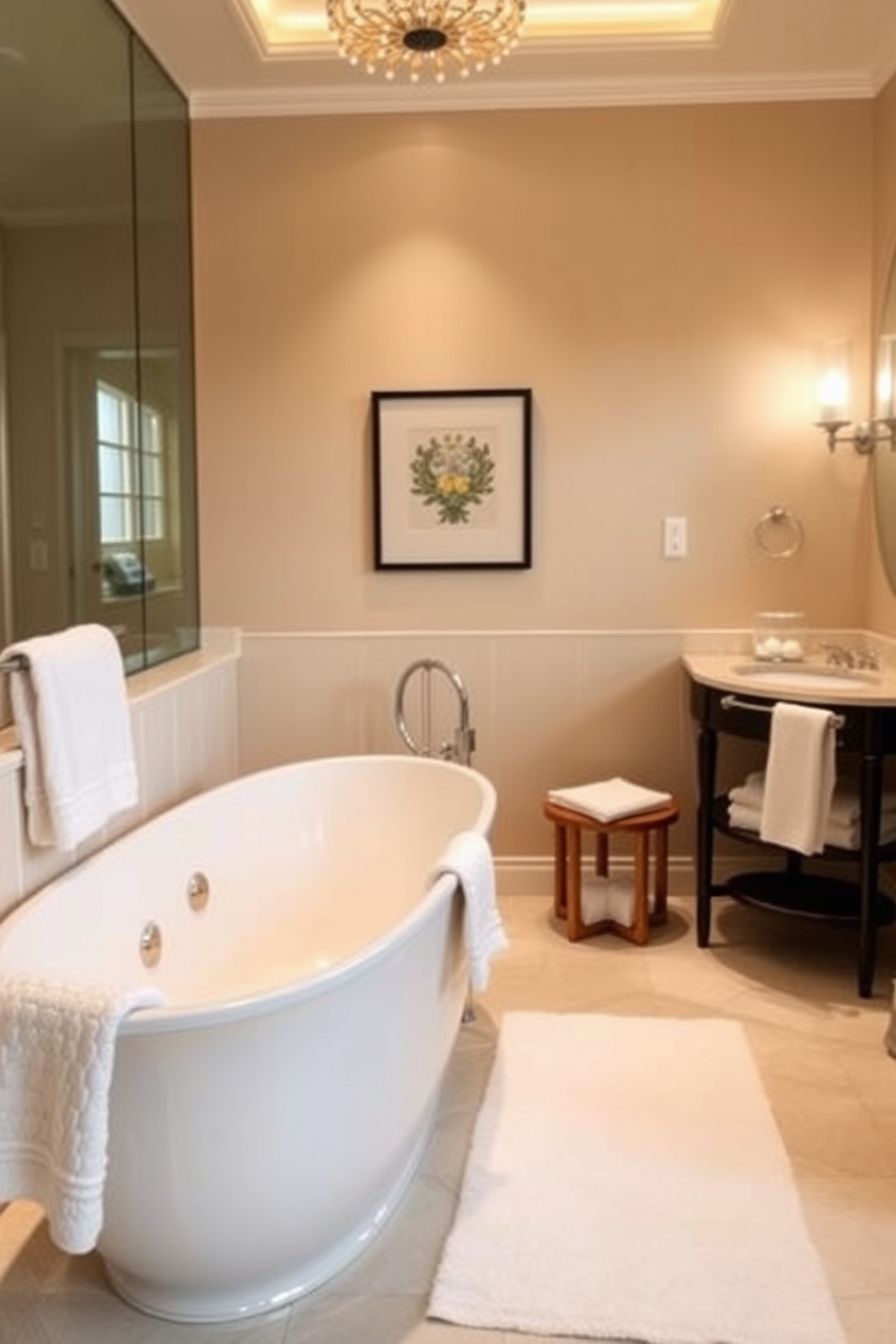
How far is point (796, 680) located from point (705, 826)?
50cm

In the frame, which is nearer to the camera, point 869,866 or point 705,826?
point 869,866

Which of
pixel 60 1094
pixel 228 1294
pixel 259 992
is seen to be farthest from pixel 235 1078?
pixel 228 1294

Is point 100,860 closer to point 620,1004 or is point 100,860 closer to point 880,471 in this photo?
point 620,1004

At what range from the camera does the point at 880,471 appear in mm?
3197

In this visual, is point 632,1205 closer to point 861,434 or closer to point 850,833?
point 850,833

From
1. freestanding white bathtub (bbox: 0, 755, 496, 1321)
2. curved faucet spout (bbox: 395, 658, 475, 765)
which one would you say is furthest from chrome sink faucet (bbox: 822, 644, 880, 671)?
freestanding white bathtub (bbox: 0, 755, 496, 1321)

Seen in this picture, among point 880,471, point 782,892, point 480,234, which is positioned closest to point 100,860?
point 782,892

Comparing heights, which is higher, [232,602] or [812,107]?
[812,107]

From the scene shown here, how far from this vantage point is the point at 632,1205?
75.2 inches

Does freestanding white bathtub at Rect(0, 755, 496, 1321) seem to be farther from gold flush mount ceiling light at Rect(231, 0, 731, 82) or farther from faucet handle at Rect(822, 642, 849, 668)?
gold flush mount ceiling light at Rect(231, 0, 731, 82)

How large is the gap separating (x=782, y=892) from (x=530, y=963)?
2.54 ft

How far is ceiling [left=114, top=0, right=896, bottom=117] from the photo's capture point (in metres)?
2.84

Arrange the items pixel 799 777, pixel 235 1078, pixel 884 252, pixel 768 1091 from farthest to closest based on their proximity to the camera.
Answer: pixel 884 252 < pixel 799 777 < pixel 768 1091 < pixel 235 1078

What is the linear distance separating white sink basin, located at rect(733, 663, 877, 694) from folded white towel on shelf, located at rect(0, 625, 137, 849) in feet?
5.45
